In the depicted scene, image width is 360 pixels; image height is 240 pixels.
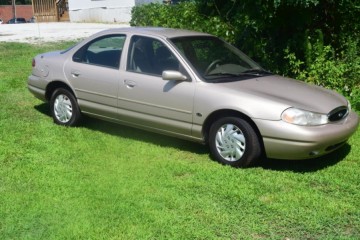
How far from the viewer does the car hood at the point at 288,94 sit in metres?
5.22

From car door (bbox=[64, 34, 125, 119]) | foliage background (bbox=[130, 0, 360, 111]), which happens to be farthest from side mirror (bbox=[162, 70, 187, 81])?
foliage background (bbox=[130, 0, 360, 111])

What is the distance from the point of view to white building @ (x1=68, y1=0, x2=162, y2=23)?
28641 mm

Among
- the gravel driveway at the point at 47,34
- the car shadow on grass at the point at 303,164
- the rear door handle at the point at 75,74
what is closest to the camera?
the car shadow on grass at the point at 303,164

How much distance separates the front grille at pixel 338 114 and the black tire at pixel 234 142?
Result: 2.75 feet

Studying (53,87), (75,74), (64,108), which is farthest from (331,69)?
(53,87)

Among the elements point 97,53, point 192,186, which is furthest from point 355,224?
point 97,53

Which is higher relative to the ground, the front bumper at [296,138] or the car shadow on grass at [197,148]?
the front bumper at [296,138]

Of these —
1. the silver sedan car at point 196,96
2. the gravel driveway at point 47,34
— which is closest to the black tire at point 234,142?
the silver sedan car at point 196,96

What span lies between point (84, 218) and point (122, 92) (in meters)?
2.33

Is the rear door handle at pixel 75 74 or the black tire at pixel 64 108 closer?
the rear door handle at pixel 75 74

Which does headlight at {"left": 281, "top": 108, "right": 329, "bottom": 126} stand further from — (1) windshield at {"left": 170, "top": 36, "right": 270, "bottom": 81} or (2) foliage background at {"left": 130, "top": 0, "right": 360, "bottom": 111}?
(2) foliage background at {"left": 130, "top": 0, "right": 360, "bottom": 111}

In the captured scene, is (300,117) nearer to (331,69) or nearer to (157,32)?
(157,32)

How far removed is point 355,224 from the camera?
4090 millimetres

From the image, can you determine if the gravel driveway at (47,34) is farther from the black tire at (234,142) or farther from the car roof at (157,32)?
the black tire at (234,142)
